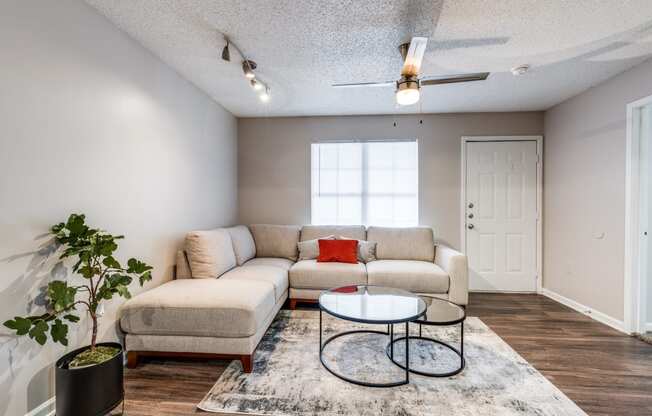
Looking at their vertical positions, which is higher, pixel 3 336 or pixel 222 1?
pixel 222 1

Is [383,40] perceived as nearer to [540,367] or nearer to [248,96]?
[248,96]

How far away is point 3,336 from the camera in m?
1.42

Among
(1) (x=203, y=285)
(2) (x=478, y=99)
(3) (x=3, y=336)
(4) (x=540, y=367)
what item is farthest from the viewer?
(2) (x=478, y=99)

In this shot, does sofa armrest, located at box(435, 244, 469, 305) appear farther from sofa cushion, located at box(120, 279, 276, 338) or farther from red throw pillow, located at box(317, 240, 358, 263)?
sofa cushion, located at box(120, 279, 276, 338)

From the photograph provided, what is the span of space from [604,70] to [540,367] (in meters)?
2.70

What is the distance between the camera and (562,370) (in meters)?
2.09

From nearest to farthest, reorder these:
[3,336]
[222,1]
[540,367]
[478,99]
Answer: [3,336], [222,1], [540,367], [478,99]

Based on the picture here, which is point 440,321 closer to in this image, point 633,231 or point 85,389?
point 85,389

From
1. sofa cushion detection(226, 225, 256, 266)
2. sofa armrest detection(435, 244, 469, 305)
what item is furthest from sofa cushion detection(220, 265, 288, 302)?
sofa armrest detection(435, 244, 469, 305)

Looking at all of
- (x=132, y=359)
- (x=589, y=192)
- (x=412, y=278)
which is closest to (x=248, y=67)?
(x=132, y=359)

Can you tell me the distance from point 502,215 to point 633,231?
133cm

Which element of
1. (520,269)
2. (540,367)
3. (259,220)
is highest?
(259,220)

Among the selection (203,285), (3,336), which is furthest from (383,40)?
(3,336)

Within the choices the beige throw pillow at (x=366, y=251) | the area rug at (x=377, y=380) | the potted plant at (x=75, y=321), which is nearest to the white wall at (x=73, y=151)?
the potted plant at (x=75, y=321)
